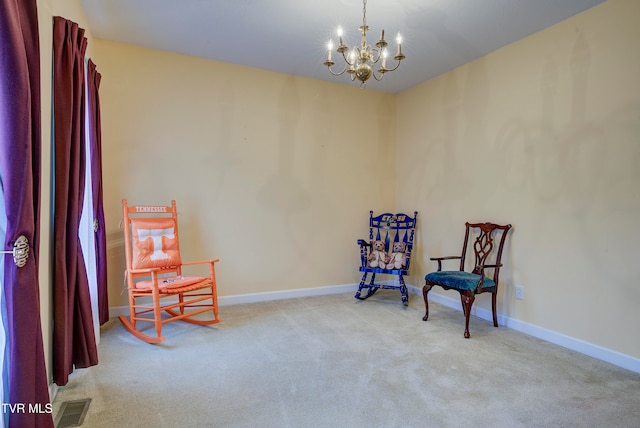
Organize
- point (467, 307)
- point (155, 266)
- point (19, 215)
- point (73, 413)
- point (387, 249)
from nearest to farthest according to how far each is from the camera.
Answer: point (19, 215)
point (73, 413)
point (467, 307)
point (155, 266)
point (387, 249)

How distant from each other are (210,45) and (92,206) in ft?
6.03

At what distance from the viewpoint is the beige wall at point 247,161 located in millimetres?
3324

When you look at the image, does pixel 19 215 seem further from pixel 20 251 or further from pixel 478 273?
pixel 478 273

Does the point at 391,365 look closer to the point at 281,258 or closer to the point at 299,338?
the point at 299,338

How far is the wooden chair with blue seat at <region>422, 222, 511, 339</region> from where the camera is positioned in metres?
2.87

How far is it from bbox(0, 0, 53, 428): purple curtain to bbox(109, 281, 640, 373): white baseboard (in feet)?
6.97

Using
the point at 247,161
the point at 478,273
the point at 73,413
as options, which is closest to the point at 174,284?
the point at 73,413

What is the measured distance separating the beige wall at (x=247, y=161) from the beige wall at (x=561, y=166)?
122 cm

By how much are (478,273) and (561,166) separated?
1.18 meters

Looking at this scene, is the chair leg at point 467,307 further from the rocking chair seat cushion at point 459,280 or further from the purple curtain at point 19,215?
the purple curtain at point 19,215

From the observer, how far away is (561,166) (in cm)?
276

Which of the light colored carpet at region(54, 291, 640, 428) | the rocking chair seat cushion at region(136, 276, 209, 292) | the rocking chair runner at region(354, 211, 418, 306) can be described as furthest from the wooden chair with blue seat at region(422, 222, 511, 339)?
the rocking chair seat cushion at region(136, 276, 209, 292)

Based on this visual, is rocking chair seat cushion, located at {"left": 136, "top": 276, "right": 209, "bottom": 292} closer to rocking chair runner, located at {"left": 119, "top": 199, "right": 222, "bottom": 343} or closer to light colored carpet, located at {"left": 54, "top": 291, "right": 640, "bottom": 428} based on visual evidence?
rocking chair runner, located at {"left": 119, "top": 199, "right": 222, "bottom": 343}

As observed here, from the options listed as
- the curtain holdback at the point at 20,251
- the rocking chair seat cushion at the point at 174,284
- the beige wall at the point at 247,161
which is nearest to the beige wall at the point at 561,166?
the beige wall at the point at 247,161
